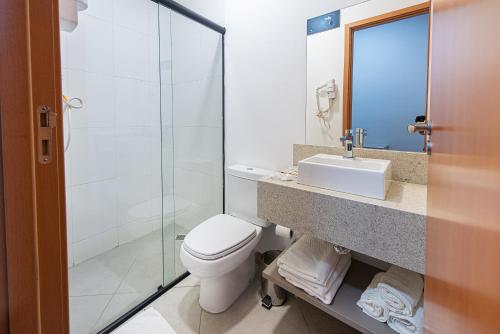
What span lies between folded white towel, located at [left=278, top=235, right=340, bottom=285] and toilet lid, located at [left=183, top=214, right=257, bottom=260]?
1.01 feet

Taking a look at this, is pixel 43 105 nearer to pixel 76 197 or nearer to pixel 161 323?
pixel 161 323

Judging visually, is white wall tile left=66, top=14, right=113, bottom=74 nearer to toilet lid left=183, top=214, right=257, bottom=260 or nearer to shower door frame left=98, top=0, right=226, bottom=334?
shower door frame left=98, top=0, right=226, bottom=334

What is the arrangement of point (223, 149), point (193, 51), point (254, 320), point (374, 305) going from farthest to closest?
point (223, 149) < point (193, 51) < point (254, 320) < point (374, 305)

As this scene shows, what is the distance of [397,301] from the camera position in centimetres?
106

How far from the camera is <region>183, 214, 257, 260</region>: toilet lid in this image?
142 cm

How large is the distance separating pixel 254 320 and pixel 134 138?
1556 mm

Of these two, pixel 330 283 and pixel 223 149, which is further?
pixel 223 149

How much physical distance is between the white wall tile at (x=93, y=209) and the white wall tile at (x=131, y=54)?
2.83 ft

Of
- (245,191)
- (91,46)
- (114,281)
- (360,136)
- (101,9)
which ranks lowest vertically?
(114,281)

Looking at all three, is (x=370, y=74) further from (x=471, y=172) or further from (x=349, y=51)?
(x=471, y=172)

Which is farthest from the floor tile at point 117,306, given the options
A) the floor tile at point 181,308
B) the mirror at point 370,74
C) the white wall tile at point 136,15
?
the white wall tile at point 136,15

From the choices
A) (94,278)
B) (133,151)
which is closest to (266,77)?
(133,151)

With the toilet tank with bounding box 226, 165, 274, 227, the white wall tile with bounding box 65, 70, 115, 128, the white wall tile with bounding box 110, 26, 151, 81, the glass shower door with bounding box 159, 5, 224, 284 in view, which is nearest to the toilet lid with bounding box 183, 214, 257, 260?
the toilet tank with bounding box 226, 165, 274, 227

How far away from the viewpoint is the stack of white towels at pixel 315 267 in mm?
1223
